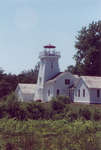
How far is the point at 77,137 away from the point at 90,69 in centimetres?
4282

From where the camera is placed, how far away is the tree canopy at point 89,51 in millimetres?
54906

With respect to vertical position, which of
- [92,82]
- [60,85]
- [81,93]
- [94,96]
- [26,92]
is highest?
[60,85]

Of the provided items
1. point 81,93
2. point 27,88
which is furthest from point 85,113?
point 27,88

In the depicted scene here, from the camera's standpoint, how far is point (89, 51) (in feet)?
178

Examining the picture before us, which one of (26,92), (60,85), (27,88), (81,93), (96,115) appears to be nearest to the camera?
(96,115)

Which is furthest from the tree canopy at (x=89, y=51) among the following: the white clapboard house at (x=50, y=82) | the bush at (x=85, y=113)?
the bush at (x=85, y=113)

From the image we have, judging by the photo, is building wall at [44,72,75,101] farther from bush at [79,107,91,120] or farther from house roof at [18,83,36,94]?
bush at [79,107,91,120]

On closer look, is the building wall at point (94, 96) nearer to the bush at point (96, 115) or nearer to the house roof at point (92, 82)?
the house roof at point (92, 82)

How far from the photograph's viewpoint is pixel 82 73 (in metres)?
57.2

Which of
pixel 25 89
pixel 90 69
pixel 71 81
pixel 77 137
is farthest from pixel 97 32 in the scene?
pixel 77 137

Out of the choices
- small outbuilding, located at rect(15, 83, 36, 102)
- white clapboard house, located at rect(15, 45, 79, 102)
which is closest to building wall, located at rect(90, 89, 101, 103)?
white clapboard house, located at rect(15, 45, 79, 102)

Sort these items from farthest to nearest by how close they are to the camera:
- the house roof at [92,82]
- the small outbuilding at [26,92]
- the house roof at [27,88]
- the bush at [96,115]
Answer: the house roof at [27,88], the small outbuilding at [26,92], the house roof at [92,82], the bush at [96,115]

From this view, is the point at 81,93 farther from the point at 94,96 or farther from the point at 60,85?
the point at 60,85

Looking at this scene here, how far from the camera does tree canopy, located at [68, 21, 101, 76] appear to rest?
5491cm
